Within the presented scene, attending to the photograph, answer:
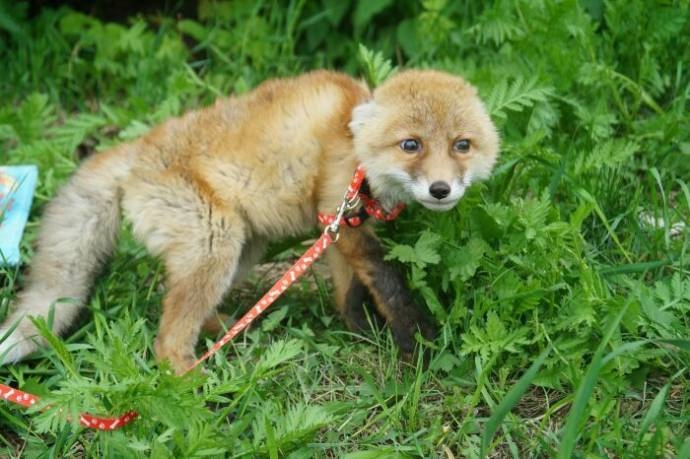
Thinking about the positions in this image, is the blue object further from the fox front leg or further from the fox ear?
the fox ear

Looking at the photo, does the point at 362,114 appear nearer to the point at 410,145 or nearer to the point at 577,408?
the point at 410,145

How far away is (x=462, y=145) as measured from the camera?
3.78 m

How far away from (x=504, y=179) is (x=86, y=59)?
11.7 feet

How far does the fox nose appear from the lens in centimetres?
354

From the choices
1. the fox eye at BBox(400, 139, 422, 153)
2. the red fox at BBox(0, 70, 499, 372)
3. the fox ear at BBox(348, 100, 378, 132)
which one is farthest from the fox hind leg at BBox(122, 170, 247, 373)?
the fox eye at BBox(400, 139, 422, 153)

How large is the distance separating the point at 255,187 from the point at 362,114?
0.65m

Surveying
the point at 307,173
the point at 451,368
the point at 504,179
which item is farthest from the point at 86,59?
the point at 451,368

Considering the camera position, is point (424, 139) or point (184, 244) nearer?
point (424, 139)

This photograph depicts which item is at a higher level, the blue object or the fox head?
the fox head

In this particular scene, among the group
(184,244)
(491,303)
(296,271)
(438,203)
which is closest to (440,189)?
(438,203)

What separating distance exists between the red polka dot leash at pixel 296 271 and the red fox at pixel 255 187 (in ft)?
0.22

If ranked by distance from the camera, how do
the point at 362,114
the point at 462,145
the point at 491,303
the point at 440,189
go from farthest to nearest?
the point at 362,114 → the point at 462,145 → the point at 491,303 → the point at 440,189

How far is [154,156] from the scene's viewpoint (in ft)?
13.9

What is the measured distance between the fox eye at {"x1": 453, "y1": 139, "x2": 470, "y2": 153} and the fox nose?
0.28 metres
